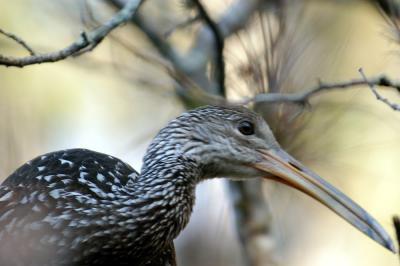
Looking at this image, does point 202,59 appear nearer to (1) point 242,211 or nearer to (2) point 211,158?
(1) point 242,211

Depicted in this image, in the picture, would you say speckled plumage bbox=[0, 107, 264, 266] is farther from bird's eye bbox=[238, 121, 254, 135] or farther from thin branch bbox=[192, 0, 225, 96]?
thin branch bbox=[192, 0, 225, 96]

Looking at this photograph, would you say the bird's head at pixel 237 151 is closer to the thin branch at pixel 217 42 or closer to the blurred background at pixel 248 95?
the blurred background at pixel 248 95

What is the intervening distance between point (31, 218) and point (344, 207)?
158cm

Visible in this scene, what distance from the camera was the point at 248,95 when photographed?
5551 mm

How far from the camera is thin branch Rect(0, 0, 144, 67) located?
4.38m

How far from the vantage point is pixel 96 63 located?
22.6 ft

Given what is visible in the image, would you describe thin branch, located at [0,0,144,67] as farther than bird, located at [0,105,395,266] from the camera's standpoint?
No

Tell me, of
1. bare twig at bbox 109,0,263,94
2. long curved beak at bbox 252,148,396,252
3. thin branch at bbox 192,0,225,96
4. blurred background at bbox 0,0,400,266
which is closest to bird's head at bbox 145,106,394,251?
long curved beak at bbox 252,148,396,252

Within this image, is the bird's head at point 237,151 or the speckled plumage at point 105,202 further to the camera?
the bird's head at point 237,151

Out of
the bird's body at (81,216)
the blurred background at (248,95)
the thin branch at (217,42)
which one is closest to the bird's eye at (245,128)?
the blurred background at (248,95)

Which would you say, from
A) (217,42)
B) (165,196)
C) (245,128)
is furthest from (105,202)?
(217,42)

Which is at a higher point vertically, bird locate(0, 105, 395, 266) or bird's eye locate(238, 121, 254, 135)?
bird's eye locate(238, 121, 254, 135)

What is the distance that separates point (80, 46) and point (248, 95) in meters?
1.29

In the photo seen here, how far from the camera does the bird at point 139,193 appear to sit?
15.5 feet
